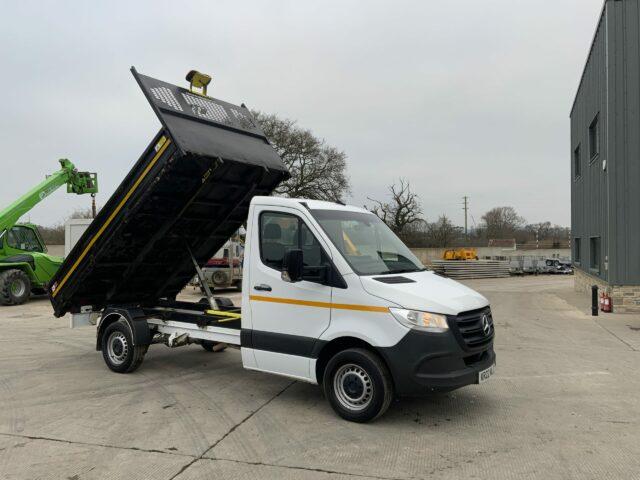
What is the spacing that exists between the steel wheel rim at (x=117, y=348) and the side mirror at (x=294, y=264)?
10.4ft

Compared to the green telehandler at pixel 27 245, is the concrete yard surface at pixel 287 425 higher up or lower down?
lower down

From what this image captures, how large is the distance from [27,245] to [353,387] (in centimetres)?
1779

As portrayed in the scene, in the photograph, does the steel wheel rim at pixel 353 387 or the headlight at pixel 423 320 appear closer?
Result: the headlight at pixel 423 320

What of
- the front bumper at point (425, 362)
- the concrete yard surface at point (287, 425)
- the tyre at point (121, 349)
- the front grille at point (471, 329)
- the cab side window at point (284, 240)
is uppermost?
the cab side window at point (284, 240)

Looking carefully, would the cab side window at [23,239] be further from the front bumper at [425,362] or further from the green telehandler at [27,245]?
the front bumper at [425,362]

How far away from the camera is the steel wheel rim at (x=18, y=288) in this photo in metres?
17.2

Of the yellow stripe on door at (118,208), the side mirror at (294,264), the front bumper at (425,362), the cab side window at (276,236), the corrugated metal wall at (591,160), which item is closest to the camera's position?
the front bumper at (425,362)

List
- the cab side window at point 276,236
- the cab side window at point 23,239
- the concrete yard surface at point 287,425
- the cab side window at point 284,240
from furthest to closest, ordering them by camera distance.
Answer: the cab side window at point 23,239
the cab side window at point 276,236
the cab side window at point 284,240
the concrete yard surface at point 287,425

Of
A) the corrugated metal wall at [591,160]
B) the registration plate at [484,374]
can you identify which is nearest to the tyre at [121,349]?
the registration plate at [484,374]

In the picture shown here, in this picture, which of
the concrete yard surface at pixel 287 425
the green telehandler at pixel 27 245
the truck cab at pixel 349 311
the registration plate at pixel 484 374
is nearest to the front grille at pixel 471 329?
the truck cab at pixel 349 311

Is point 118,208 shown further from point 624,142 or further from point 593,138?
point 593,138

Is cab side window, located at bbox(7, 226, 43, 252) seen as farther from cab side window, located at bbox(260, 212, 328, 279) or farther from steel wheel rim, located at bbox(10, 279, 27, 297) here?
cab side window, located at bbox(260, 212, 328, 279)

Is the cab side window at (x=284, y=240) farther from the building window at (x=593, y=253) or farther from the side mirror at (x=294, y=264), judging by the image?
the building window at (x=593, y=253)

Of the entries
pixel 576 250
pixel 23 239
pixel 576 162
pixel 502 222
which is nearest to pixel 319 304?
pixel 23 239
